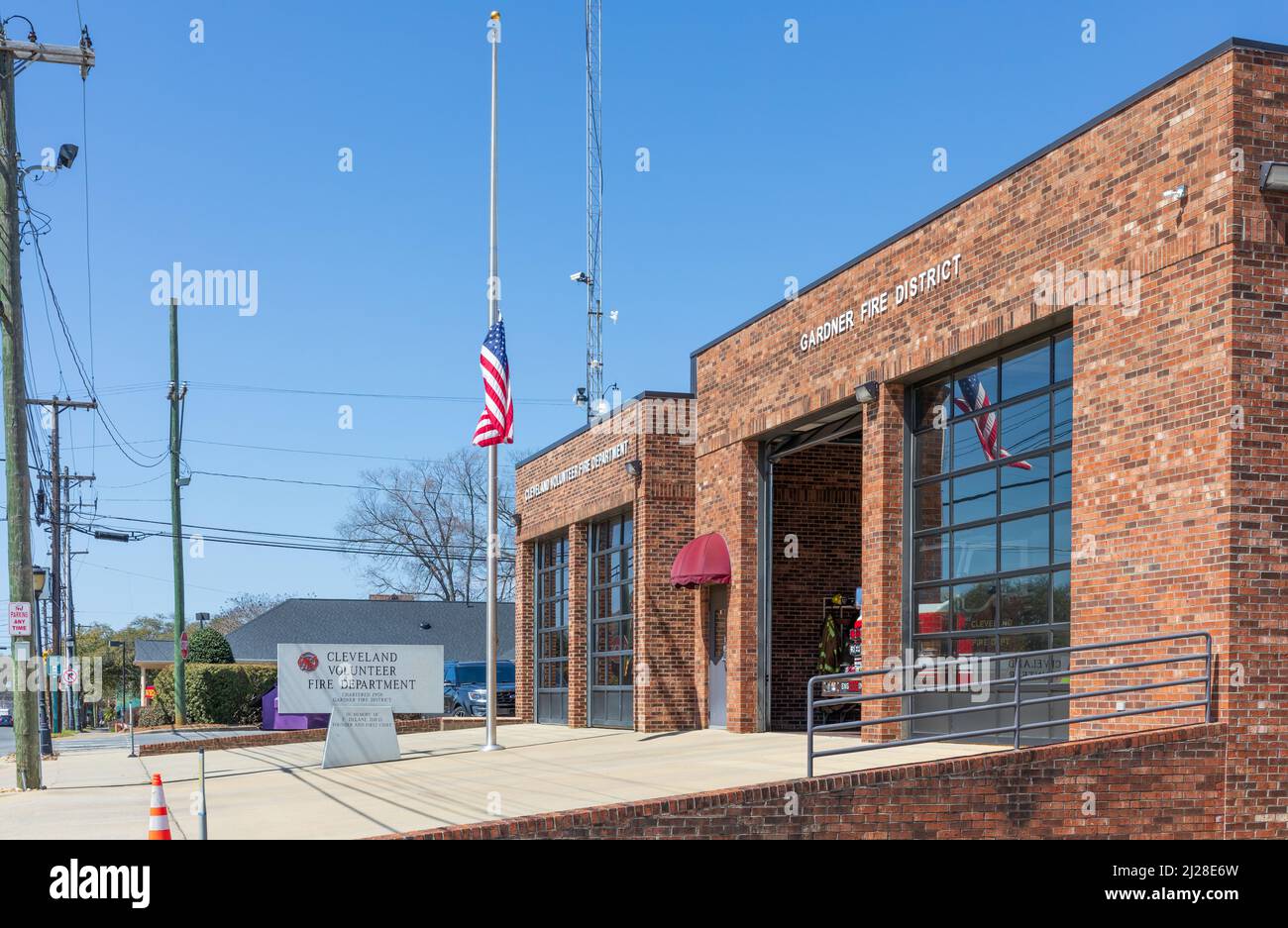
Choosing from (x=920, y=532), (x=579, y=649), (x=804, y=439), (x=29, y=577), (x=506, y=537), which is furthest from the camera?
(x=506, y=537)

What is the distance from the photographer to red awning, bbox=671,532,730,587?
2102cm

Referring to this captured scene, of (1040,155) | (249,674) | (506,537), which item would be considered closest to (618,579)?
(1040,155)

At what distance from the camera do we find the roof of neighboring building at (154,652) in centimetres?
6231

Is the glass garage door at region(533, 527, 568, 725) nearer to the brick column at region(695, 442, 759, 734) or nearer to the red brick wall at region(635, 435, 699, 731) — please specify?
the red brick wall at region(635, 435, 699, 731)

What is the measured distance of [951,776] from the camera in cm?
1115

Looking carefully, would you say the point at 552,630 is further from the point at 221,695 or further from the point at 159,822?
the point at 159,822

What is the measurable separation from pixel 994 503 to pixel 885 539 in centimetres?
185

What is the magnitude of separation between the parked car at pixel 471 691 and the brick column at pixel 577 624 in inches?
434

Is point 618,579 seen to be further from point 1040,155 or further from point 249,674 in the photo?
point 249,674

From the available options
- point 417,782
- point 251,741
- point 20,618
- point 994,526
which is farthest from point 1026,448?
point 251,741

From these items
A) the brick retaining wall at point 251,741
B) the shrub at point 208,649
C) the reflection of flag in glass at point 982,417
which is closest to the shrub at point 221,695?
the shrub at point 208,649

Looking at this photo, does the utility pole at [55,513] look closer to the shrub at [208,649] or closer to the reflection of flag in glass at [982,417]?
the shrub at [208,649]

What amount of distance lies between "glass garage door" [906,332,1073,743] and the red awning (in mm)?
4853
